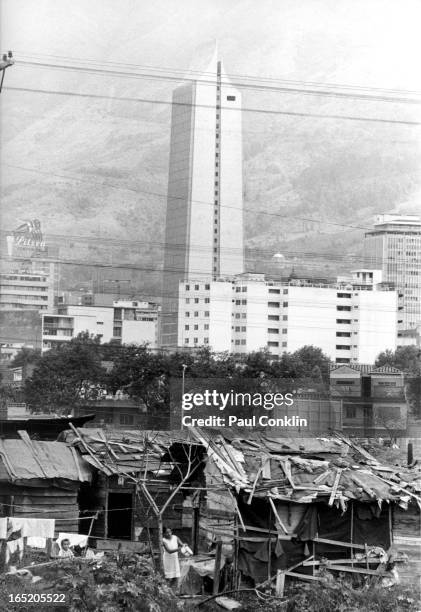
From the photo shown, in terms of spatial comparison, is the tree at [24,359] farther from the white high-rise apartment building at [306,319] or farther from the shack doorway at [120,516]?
the shack doorway at [120,516]

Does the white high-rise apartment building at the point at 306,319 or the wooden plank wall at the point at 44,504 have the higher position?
the white high-rise apartment building at the point at 306,319

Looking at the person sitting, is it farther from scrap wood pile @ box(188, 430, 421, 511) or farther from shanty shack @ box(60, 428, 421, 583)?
scrap wood pile @ box(188, 430, 421, 511)

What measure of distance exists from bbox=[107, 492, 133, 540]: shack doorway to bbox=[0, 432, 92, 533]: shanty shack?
0.83 ft

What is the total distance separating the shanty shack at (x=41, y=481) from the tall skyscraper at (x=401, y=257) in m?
25.0

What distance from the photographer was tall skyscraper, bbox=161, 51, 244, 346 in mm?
46469

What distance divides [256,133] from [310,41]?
16578mm

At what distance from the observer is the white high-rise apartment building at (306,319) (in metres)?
29.5

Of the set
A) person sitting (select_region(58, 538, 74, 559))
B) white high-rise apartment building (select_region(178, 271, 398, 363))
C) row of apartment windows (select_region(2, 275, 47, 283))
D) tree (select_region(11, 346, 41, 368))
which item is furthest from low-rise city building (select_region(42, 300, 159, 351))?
person sitting (select_region(58, 538, 74, 559))

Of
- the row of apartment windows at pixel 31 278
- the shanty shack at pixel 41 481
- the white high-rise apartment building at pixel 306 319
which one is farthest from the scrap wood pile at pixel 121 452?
the row of apartment windows at pixel 31 278

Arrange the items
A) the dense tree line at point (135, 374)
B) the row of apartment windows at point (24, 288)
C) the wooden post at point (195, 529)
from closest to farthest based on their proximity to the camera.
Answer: the wooden post at point (195, 529), the dense tree line at point (135, 374), the row of apartment windows at point (24, 288)

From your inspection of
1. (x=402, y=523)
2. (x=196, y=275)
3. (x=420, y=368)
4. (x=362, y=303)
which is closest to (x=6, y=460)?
(x=402, y=523)

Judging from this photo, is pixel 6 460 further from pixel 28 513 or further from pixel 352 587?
pixel 352 587

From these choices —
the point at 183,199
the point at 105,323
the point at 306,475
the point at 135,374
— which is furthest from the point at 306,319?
the point at 306,475

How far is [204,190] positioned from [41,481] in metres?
44.0
